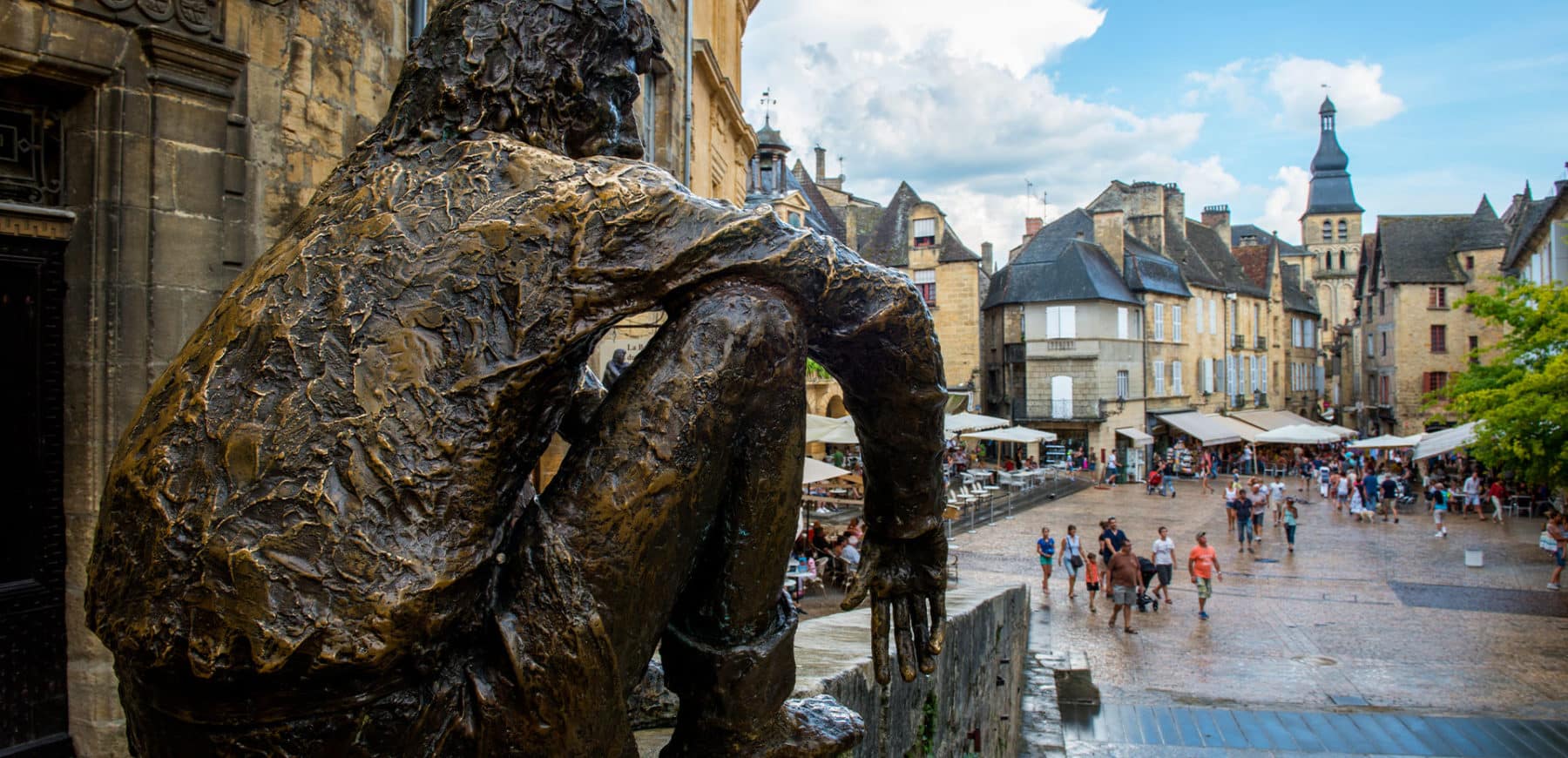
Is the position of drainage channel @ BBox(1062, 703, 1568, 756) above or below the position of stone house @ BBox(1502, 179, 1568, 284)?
below

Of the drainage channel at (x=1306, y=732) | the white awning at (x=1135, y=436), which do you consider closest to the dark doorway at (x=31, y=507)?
the drainage channel at (x=1306, y=732)

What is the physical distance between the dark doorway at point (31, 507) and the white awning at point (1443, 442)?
3065cm

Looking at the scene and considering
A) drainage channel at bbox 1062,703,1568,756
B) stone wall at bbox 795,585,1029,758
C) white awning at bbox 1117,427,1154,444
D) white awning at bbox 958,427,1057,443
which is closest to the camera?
stone wall at bbox 795,585,1029,758

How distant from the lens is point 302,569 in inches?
53.7

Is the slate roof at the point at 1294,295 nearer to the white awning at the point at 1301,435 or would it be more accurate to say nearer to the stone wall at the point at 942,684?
the white awning at the point at 1301,435

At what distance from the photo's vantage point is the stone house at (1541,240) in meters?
28.7

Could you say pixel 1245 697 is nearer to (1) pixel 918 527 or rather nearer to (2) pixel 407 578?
(1) pixel 918 527

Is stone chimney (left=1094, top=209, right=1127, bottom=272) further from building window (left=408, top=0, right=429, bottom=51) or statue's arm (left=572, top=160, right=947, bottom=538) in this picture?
statue's arm (left=572, top=160, right=947, bottom=538)

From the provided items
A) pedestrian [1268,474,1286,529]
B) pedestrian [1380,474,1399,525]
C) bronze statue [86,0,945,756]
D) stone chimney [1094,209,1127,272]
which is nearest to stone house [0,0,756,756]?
bronze statue [86,0,945,756]

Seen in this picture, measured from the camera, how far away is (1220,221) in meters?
62.0

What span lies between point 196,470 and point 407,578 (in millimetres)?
322

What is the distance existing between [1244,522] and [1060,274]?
72.3 feet

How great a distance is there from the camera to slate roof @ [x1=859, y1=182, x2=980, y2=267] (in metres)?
43.7

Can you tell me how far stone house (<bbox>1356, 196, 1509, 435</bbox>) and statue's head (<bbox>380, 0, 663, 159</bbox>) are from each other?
55732 mm
